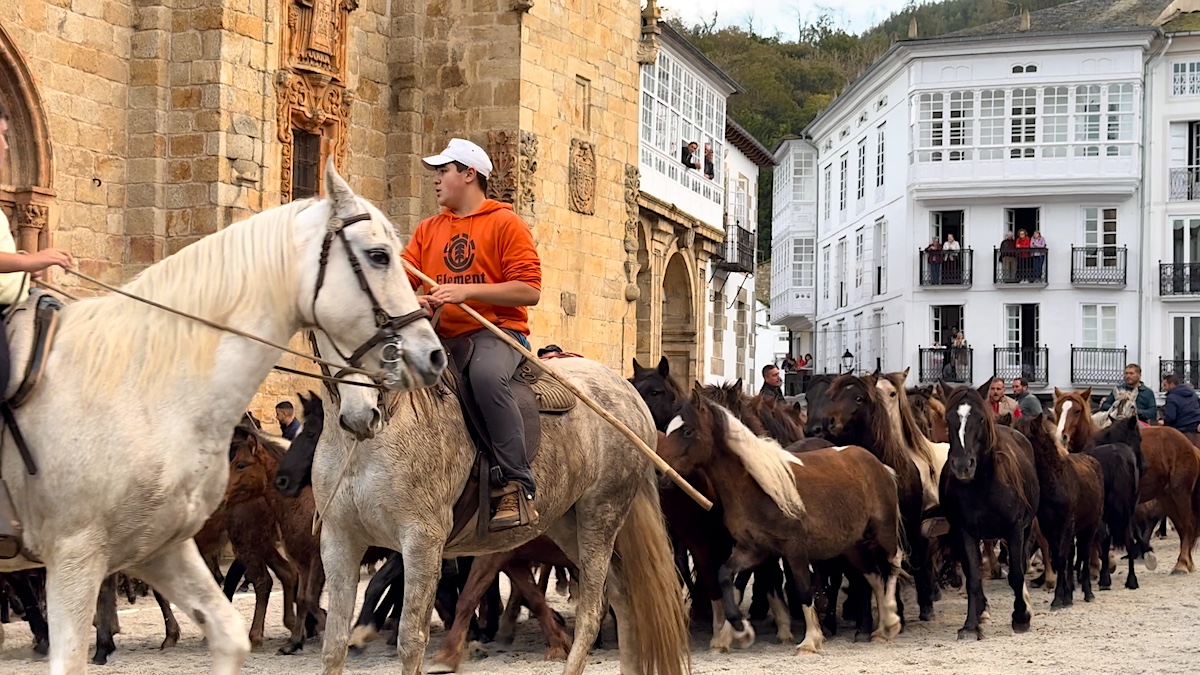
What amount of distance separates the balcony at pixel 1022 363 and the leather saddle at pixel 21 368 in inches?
1583

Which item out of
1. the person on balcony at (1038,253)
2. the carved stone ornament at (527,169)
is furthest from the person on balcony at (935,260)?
the carved stone ornament at (527,169)

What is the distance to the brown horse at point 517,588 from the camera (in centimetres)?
945

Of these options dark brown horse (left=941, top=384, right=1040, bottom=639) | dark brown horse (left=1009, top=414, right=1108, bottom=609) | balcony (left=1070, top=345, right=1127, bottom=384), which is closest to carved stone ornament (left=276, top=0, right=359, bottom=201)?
dark brown horse (left=1009, top=414, right=1108, bottom=609)

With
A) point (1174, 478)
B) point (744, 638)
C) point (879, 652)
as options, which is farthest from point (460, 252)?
point (1174, 478)

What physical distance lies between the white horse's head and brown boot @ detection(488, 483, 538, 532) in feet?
4.37

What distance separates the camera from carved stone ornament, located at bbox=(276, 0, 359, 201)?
19.2 meters

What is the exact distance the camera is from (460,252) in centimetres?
721

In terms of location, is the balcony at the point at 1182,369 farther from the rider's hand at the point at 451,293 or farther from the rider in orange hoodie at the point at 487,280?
the rider's hand at the point at 451,293

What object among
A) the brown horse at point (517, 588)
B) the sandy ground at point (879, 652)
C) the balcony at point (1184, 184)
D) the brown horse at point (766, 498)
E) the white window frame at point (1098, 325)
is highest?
the balcony at point (1184, 184)

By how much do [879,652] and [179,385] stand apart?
654cm

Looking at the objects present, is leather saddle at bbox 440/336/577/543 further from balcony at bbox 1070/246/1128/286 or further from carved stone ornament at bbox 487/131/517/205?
balcony at bbox 1070/246/1128/286

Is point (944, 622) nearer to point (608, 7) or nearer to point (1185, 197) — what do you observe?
point (608, 7)

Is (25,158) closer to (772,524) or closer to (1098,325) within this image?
(772,524)

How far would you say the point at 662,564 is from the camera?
26.2 feet
